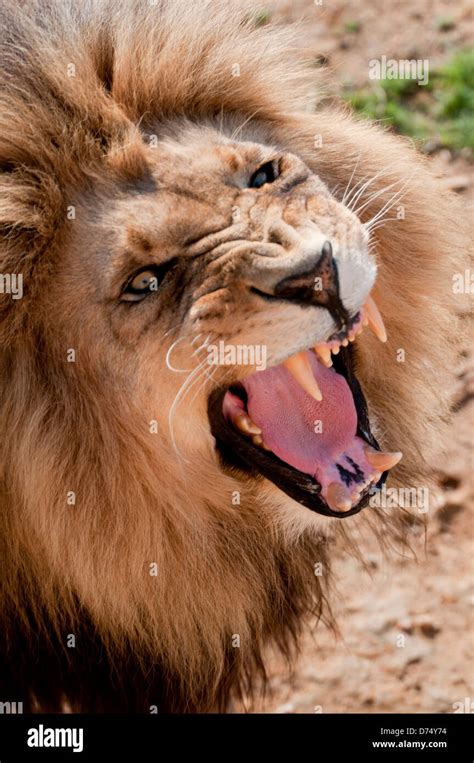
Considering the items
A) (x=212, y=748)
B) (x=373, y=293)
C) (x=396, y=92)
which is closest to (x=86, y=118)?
(x=373, y=293)

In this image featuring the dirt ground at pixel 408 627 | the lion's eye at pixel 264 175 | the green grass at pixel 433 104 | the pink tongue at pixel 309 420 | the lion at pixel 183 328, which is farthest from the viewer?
the green grass at pixel 433 104

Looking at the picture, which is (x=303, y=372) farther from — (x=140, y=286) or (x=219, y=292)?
(x=140, y=286)

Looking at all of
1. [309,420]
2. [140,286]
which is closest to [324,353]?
[309,420]

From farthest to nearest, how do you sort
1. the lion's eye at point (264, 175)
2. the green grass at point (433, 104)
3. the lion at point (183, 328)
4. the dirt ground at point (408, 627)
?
the green grass at point (433, 104)
the dirt ground at point (408, 627)
the lion's eye at point (264, 175)
the lion at point (183, 328)

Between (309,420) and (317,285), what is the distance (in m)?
0.50

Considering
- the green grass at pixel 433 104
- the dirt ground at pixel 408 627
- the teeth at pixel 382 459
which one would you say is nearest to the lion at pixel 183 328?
the teeth at pixel 382 459

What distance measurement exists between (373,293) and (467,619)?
4.80 feet

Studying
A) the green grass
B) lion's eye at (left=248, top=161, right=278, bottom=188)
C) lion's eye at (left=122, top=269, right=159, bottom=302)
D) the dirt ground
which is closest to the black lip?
lion's eye at (left=122, top=269, right=159, bottom=302)

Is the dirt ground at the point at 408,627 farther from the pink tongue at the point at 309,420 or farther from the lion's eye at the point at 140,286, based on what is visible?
the lion's eye at the point at 140,286

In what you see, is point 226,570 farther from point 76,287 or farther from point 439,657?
point 439,657

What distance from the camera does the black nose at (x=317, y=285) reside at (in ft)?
7.00

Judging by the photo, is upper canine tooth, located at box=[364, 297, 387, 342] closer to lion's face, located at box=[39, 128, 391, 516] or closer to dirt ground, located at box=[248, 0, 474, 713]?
lion's face, located at box=[39, 128, 391, 516]

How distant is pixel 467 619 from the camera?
3.64 m

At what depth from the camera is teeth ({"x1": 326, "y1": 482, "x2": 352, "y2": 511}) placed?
7.99ft
